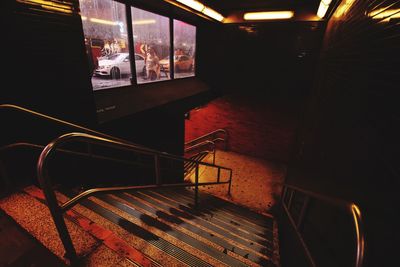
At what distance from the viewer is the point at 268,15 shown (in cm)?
671

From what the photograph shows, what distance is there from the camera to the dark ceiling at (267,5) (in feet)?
20.1

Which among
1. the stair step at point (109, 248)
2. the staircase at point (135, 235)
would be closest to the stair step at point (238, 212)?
the staircase at point (135, 235)

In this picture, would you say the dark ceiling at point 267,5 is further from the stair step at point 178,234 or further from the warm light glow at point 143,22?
the stair step at point 178,234

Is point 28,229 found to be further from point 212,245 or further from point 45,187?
point 212,245

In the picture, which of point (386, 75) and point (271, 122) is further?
point (271, 122)

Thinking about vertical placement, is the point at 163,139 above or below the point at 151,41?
below

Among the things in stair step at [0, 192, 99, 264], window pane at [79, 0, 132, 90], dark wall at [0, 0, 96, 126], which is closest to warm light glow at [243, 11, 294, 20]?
window pane at [79, 0, 132, 90]

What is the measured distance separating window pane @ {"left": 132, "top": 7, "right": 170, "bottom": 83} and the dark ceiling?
1664mm

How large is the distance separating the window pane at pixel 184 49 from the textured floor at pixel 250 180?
12.6ft

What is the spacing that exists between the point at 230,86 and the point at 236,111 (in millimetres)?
1140

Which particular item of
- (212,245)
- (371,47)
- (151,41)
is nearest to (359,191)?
(371,47)

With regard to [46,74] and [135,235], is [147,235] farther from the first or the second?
[46,74]

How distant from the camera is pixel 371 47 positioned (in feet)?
5.49

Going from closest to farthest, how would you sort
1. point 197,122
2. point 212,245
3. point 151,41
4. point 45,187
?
point 45,187
point 212,245
point 151,41
point 197,122
